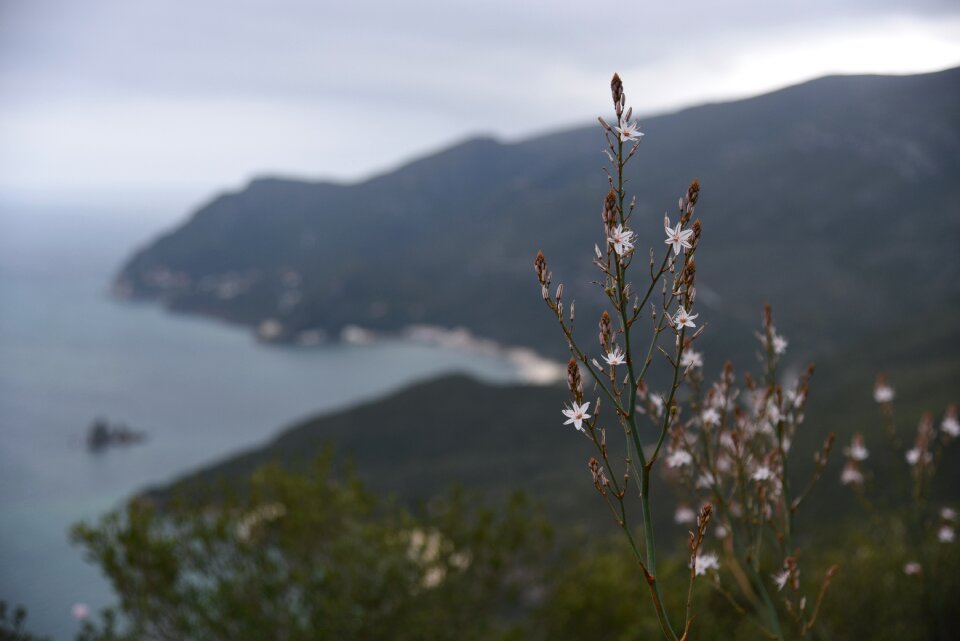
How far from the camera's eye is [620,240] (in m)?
1.31

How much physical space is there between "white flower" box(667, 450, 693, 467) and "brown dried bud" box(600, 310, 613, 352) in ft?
2.54

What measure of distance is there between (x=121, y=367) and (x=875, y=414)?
79.6 meters

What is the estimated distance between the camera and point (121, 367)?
85125 millimetres

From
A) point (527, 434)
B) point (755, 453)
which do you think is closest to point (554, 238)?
point (527, 434)

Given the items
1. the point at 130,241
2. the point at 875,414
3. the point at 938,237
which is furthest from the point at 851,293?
the point at 130,241

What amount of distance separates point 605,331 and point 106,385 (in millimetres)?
86496

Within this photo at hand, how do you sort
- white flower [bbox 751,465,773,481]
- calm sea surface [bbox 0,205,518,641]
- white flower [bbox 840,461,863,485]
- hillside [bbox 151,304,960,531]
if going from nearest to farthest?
white flower [bbox 751,465,773,481], white flower [bbox 840,461,863,485], hillside [bbox 151,304,960,531], calm sea surface [bbox 0,205,518,641]

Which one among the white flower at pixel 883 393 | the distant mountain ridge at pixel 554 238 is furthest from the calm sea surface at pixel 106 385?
the white flower at pixel 883 393

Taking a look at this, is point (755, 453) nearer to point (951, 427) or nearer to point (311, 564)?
point (951, 427)

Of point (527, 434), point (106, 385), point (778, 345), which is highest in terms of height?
point (778, 345)

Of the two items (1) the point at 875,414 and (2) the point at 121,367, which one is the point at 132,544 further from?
(2) the point at 121,367

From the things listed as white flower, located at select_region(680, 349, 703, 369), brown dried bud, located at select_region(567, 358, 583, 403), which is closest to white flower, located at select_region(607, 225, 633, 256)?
brown dried bud, located at select_region(567, 358, 583, 403)

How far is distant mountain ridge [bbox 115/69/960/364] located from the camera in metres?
72.8

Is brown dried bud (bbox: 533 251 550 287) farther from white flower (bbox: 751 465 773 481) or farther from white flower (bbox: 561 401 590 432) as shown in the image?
white flower (bbox: 751 465 773 481)
